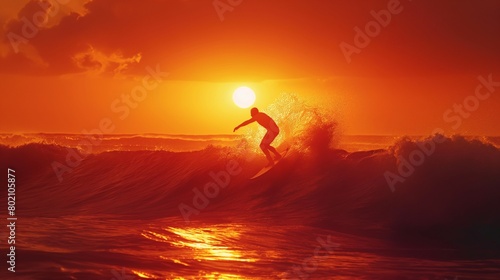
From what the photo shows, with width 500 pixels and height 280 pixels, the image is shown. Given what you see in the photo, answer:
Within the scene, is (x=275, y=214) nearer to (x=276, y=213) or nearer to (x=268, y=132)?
(x=276, y=213)

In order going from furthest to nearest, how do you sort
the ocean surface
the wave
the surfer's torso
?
1. the surfer's torso
2. the wave
3. the ocean surface

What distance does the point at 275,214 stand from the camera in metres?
14.3

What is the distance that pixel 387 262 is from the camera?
9445mm

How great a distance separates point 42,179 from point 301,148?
35.1 feet

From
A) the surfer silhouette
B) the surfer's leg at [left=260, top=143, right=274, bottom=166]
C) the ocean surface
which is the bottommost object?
the ocean surface

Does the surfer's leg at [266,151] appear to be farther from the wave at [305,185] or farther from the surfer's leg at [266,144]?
the wave at [305,185]

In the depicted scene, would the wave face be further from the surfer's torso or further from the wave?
the surfer's torso

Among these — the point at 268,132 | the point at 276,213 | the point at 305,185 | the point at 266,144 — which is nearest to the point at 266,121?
the point at 268,132

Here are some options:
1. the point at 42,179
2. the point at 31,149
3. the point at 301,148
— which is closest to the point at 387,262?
the point at 301,148

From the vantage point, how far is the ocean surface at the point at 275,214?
29.1 feet

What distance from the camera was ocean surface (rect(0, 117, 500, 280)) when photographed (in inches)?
350

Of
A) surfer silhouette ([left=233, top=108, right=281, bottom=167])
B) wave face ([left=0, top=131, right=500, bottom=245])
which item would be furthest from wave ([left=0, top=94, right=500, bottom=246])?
surfer silhouette ([left=233, top=108, right=281, bottom=167])

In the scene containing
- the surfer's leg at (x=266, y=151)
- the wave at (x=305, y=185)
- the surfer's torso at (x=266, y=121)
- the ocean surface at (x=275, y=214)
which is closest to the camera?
the ocean surface at (x=275, y=214)

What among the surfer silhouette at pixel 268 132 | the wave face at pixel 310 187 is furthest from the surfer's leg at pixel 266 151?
the wave face at pixel 310 187
